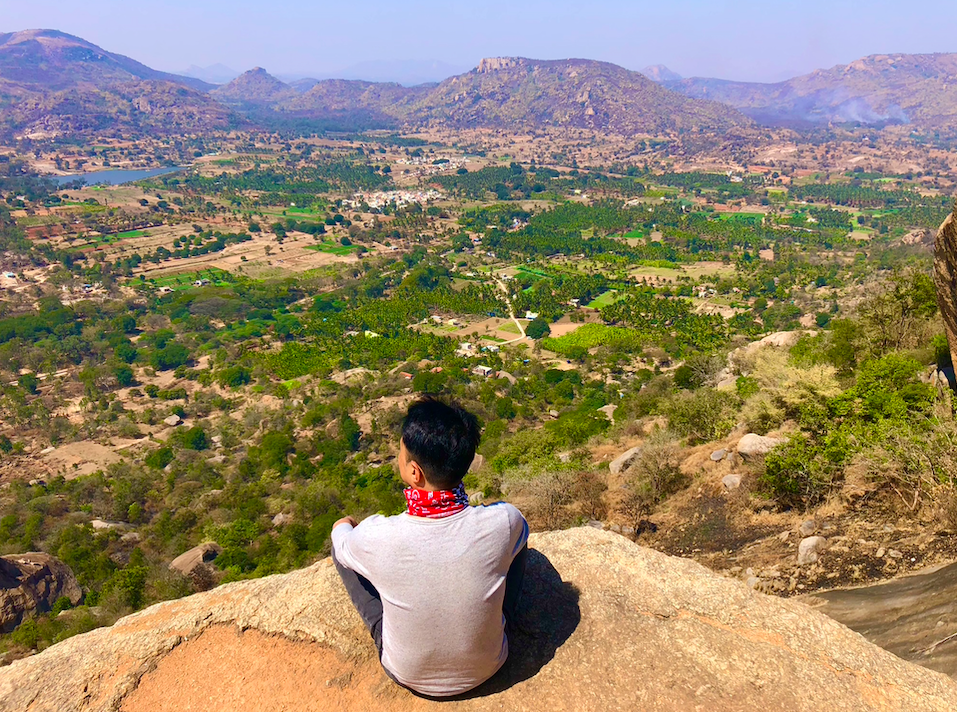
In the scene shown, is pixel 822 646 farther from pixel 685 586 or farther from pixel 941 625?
pixel 941 625

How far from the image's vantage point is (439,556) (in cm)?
286

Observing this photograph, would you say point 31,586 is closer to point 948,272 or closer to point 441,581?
point 441,581

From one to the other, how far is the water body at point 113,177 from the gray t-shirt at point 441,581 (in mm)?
160218

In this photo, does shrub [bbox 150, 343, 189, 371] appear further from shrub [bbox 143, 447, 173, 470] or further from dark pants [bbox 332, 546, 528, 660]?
dark pants [bbox 332, 546, 528, 660]

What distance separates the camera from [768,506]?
925 centimetres

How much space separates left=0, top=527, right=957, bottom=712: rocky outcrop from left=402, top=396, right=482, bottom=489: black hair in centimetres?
143

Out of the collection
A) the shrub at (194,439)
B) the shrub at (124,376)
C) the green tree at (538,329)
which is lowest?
the shrub at (124,376)

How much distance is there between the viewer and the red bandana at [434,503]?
9.72ft

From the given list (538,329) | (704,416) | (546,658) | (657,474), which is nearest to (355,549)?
(546,658)

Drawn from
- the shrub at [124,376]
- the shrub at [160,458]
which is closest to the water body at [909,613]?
the shrub at [160,458]

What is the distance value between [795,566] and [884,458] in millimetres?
2148

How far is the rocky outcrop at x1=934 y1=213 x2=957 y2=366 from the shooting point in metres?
6.91

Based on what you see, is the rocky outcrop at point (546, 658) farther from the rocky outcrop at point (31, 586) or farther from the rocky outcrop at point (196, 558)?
the rocky outcrop at point (196, 558)

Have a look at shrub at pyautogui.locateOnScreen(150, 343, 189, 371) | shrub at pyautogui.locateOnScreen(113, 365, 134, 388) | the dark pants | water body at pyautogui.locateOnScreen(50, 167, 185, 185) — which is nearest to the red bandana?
the dark pants
